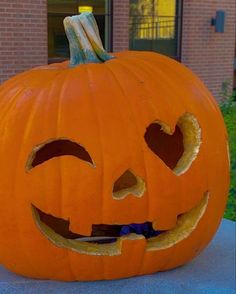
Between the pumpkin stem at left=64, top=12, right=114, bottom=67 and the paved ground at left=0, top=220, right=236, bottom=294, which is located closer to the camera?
the paved ground at left=0, top=220, right=236, bottom=294

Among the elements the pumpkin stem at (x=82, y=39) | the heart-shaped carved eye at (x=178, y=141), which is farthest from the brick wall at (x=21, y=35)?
the heart-shaped carved eye at (x=178, y=141)

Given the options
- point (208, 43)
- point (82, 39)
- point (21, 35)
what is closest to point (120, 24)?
point (21, 35)

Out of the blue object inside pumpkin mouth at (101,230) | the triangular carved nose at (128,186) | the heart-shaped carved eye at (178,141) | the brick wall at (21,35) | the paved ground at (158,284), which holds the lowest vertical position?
the paved ground at (158,284)

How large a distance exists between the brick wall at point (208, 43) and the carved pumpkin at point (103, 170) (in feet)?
21.6

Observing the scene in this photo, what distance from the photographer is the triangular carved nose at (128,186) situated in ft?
6.91

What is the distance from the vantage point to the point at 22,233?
2.13 meters

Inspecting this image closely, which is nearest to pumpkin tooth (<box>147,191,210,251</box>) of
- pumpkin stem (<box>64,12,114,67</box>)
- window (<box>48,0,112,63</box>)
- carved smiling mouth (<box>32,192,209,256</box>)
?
carved smiling mouth (<box>32,192,209,256</box>)

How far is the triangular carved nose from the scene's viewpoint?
2.11m

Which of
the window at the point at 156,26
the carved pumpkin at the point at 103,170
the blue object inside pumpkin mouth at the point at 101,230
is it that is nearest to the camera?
the carved pumpkin at the point at 103,170

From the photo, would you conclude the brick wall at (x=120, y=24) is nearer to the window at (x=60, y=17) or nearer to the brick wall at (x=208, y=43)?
the window at (x=60, y=17)

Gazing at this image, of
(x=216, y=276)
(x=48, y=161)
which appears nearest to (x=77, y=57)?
(x=48, y=161)

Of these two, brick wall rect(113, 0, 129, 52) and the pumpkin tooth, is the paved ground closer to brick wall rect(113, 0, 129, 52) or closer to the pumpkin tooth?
the pumpkin tooth

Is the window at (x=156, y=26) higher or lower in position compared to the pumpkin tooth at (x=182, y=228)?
higher

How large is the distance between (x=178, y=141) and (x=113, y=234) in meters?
0.51
